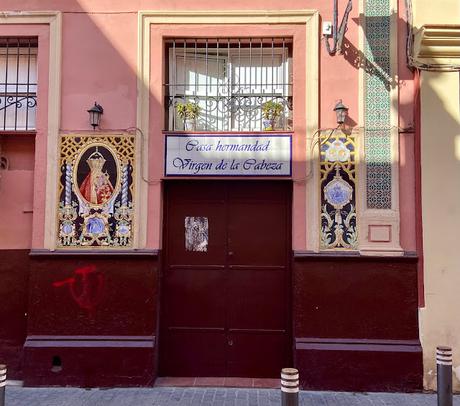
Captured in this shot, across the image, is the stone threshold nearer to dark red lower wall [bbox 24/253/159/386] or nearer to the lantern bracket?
dark red lower wall [bbox 24/253/159/386]

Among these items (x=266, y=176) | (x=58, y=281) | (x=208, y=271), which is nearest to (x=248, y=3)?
(x=266, y=176)

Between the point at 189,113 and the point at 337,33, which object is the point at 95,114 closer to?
the point at 189,113

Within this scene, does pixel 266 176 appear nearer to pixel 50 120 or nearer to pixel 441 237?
pixel 441 237

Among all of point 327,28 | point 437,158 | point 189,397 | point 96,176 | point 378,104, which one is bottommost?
point 189,397

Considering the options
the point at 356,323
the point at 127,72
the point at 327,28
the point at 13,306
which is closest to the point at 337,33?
the point at 327,28

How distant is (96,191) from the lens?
7012 millimetres

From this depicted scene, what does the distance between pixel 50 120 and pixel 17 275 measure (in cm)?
217

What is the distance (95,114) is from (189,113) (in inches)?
49.7

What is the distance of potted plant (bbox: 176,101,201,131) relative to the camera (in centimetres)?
722

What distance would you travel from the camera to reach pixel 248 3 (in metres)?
7.12

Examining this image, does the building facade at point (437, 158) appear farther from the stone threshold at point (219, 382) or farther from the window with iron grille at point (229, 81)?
the stone threshold at point (219, 382)

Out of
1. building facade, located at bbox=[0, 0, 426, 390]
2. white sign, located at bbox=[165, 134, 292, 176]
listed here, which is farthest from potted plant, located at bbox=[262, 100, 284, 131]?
white sign, located at bbox=[165, 134, 292, 176]

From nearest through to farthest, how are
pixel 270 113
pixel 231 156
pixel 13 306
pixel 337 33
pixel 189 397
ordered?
1. pixel 189 397
2. pixel 337 33
3. pixel 231 156
4. pixel 13 306
5. pixel 270 113

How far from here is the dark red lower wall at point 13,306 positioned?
7.07 metres
